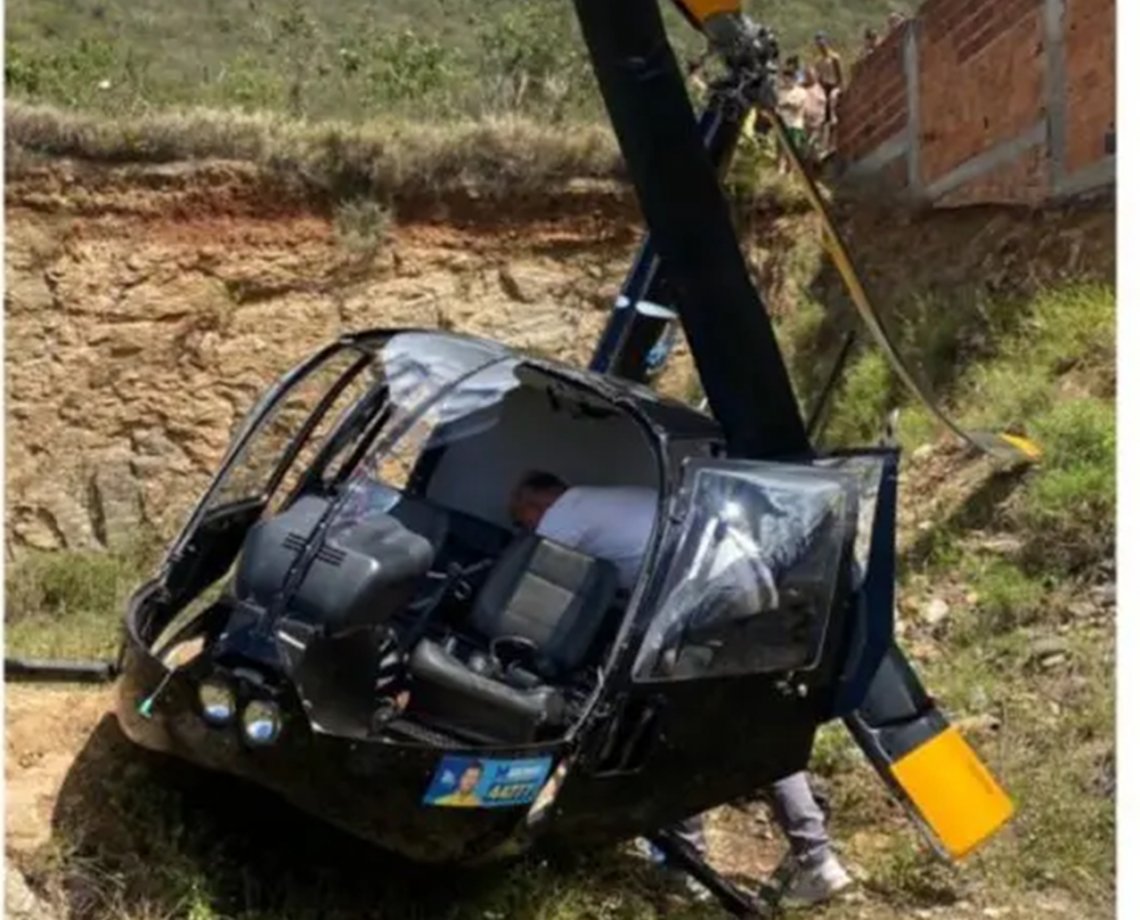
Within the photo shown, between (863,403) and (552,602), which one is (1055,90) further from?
(552,602)

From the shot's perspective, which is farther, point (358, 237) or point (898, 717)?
point (358, 237)

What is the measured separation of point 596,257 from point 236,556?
7406 mm

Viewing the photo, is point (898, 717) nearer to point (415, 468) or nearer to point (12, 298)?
point (415, 468)

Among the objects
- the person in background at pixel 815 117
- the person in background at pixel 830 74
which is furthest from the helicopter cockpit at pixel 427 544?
the person in background at pixel 830 74

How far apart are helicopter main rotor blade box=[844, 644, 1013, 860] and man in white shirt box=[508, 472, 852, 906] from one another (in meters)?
0.32

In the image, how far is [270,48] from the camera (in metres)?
17.4

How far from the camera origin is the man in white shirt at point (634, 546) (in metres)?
6.03

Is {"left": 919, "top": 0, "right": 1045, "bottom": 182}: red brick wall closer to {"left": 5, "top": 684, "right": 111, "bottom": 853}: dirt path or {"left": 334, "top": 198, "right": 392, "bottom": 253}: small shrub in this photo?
{"left": 334, "top": 198, "right": 392, "bottom": 253}: small shrub

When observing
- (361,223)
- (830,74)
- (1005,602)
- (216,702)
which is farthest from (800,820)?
(830,74)

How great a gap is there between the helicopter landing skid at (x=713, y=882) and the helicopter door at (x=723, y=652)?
1.65 ft

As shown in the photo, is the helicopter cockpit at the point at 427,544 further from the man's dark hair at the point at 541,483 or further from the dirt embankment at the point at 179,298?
the dirt embankment at the point at 179,298

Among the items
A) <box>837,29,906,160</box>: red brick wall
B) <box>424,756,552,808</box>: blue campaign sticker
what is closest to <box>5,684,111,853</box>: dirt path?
<box>424,756,552,808</box>: blue campaign sticker

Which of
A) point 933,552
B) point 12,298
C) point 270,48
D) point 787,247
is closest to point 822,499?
point 933,552

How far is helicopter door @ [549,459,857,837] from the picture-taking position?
17.6 feet
